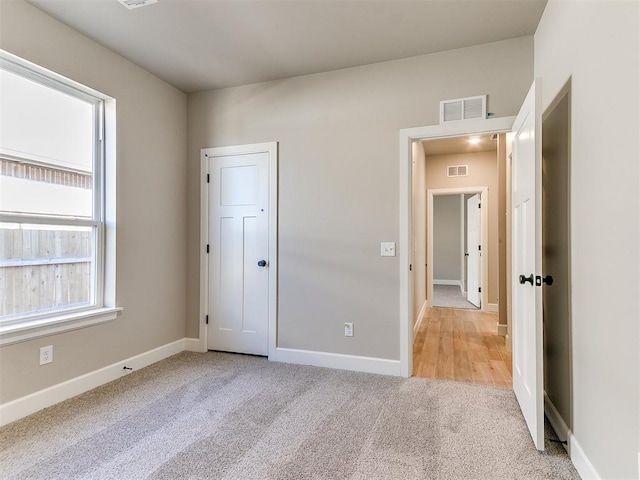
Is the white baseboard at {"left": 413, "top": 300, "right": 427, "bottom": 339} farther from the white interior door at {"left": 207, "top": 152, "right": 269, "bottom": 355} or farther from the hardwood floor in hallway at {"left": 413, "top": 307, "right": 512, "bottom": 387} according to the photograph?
the white interior door at {"left": 207, "top": 152, "right": 269, "bottom": 355}

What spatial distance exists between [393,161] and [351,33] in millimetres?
1029

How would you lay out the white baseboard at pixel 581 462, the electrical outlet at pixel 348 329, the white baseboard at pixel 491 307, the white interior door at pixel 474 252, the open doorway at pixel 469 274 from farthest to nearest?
the white interior door at pixel 474 252 → the white baseboard at pixel 491 307 → the open doorway at pixel 469 274 → the electrical outlet at pixel 348 329 → the white baseboard at pixel 581 462

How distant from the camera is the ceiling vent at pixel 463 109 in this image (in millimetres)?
2705

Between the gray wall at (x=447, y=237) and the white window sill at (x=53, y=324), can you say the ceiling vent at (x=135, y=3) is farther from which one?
the gray wall at (x=447, y=237)

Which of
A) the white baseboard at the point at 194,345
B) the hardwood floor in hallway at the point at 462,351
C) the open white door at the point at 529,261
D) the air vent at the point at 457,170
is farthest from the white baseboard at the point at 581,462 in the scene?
the air vent at the point at 457,170

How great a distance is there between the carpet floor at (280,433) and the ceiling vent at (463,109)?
213 centimetres

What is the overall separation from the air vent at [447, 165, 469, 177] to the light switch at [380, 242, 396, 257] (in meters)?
3.46

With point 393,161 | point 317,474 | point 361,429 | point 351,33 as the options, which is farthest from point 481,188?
point 317,474

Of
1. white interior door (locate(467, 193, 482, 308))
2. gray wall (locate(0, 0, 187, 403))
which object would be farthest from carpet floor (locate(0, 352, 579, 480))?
white interior door (locate(467, 193, 482, 308))

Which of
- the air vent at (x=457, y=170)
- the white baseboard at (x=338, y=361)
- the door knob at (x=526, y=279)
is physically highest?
the air vent at (x=457, y=170)

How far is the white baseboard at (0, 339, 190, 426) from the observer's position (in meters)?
2.15

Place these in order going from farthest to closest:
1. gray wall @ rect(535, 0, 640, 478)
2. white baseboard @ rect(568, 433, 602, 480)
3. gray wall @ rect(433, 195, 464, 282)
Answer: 1. gray wall @ rect(433, 195, 464, 282)
2. white baseboard @ rect(568, 433, 602, 480)
3. gray wall @ rect(535, 0, 640, 478)

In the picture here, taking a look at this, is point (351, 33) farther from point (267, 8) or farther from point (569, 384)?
point (569, 384)

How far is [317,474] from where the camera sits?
1.63 m
